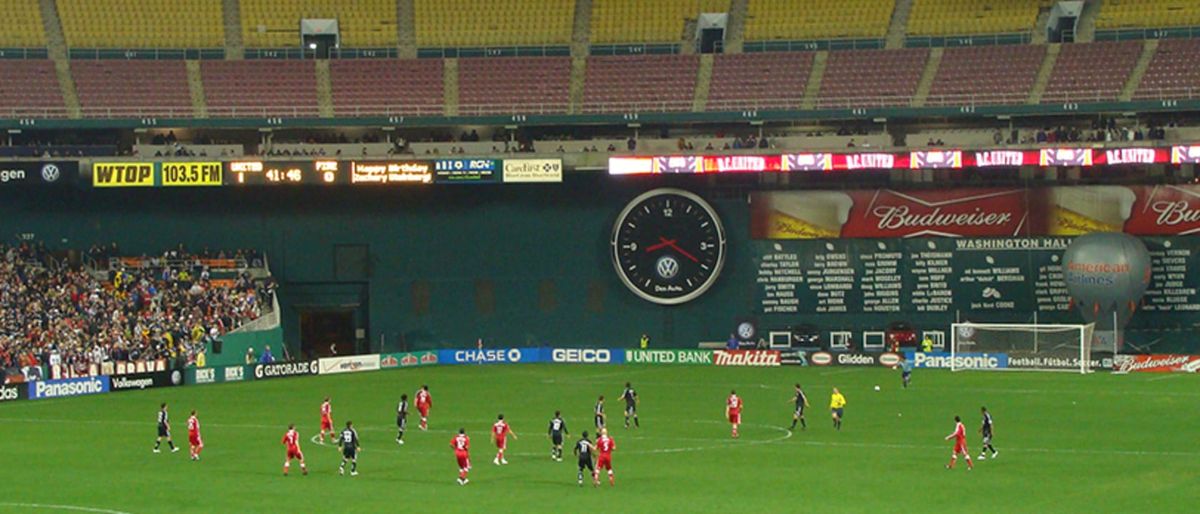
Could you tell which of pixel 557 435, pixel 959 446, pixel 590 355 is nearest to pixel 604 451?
pixel 557 435

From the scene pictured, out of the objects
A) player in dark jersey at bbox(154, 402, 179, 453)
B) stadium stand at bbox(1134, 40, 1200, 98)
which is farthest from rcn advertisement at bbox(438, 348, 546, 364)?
player in dark jersey at bbox(154, 402, 179, 453)

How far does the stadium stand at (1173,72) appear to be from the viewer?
7725 cm

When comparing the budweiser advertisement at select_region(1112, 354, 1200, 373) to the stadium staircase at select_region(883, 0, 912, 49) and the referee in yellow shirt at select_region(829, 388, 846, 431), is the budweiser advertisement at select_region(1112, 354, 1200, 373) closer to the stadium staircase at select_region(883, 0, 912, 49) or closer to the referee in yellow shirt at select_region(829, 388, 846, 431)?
the stadium staircase at select_region(883, 0, 912, 49)

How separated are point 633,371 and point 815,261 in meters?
11.0

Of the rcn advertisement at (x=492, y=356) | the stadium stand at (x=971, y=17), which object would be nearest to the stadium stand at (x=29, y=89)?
the rcn advertisement at (x=492, y=356)

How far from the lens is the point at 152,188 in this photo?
269ft

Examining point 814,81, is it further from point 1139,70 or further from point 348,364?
point 348,364

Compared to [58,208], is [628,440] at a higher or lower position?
lower

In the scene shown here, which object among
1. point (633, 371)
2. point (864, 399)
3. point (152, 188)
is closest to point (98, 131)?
point (152, 188)

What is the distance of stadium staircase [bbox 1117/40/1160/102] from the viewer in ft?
256

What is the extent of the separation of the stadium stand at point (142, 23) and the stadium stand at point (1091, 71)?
41568 millimetres

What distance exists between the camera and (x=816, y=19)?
85.4 metres

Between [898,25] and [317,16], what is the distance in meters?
29.7

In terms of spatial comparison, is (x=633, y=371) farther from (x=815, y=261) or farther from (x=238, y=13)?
(x=238, y=13)
